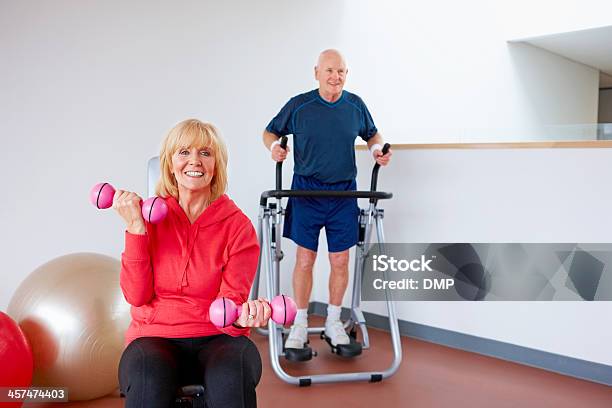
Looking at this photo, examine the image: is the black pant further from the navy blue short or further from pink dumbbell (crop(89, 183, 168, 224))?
the navy blue short

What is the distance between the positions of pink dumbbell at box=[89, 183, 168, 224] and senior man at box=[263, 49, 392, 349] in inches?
61.0

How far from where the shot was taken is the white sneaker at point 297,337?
3305 millimetres

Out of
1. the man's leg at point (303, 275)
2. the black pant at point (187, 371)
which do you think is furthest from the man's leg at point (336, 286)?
the black pant at point (187, 371)

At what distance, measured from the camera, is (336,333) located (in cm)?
340

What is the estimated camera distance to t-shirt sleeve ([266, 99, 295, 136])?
11.0ft

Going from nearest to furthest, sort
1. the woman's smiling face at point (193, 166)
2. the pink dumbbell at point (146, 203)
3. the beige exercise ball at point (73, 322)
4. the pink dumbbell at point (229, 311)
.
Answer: the pink dumbbell at point (229, 311) < the pink dumbbell at point (146, 203) < the woman's smiling face at point (193, 166) < the beige exercise ball at point (73, 322)

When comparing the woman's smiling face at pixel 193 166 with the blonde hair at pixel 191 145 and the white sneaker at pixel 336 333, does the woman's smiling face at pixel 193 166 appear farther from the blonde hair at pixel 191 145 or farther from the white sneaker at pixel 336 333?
the white sneaker at pixel 336 333

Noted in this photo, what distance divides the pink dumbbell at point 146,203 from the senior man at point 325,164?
155 centimetres

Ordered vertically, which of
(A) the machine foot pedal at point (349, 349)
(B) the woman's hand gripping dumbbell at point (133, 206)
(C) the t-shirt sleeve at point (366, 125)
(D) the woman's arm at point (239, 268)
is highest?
(C) the t-shirt sleeve at point (366, 125)

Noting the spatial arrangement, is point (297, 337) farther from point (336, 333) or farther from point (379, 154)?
point (379, 154)

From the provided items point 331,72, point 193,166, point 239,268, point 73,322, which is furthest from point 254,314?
point 331,72

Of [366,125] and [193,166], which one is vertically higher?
[366,125]

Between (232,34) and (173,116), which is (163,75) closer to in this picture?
(173,116)

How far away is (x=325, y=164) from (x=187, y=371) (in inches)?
69.3
